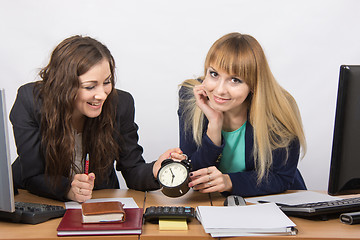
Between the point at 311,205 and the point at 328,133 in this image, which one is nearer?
the point at 311,205

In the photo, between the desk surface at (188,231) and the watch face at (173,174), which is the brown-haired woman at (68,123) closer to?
the watch face at (173,174)

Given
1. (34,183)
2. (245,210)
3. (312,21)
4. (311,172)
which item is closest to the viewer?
(245,210)

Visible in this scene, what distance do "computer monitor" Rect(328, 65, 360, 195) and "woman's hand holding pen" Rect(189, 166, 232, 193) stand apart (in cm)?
67

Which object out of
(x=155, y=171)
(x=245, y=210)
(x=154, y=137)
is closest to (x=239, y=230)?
(x=245, y=210)

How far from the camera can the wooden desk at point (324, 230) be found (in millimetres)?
2029

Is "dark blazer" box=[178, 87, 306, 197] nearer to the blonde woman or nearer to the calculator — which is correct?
the blonde woman

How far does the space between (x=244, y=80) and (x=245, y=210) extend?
738 mm

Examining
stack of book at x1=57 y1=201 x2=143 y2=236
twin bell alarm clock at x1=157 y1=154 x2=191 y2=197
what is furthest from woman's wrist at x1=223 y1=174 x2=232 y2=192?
stack of book at x1=57 y1=201 x2=143 y2=236

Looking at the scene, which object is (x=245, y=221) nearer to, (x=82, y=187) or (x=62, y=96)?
(x=82, y=187)

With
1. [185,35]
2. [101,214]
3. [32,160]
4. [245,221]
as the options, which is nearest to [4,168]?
[101,214]

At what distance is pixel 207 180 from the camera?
2.56 meters

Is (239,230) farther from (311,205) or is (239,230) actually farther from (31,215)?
(31,215)

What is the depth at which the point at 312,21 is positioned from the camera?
4445 mm

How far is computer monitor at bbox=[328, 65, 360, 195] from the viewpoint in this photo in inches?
76.0
